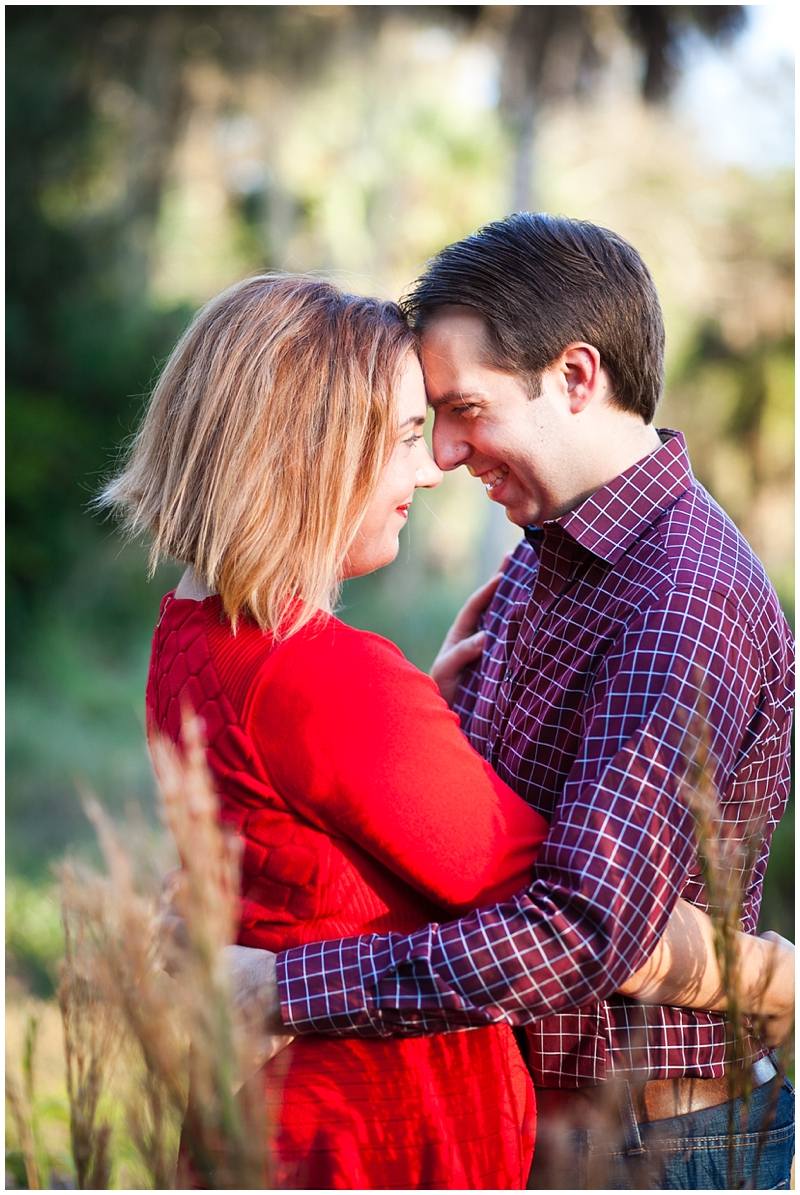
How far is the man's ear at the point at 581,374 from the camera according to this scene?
2.04m

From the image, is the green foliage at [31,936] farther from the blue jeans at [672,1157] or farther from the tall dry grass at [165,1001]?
the tall dry grass at [165,1001]

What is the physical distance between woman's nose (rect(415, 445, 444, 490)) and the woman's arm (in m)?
0.92

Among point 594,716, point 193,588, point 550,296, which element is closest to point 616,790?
point 594,716

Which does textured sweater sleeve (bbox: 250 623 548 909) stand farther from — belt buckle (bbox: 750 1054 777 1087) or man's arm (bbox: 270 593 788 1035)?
belt buckle (bbox: 750 1054 777 1087)

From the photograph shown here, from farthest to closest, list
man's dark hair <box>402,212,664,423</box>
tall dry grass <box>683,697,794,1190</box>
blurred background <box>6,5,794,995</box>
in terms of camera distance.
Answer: blurred background <box>6,5,794,995</box> < man's dark hair <box>402,212,664,423</box> < tall dry grass <box>683,697,794,1190</box>

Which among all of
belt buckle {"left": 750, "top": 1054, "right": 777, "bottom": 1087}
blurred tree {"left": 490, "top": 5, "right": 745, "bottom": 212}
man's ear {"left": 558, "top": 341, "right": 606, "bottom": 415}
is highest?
blurred tree {"left": 490, "top": 5, "right": 745, "bottom": 212}

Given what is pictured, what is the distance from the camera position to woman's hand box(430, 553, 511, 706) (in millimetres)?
2602

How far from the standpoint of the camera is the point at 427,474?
197cm

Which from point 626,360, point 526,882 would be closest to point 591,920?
point 526,882

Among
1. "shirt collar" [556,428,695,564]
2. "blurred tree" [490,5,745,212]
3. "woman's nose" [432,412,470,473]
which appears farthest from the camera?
"blurred tree" [490,5,745,212]

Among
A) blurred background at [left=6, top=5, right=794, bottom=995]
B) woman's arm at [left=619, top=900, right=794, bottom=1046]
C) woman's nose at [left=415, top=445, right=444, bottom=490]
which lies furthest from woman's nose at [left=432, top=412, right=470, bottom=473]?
blurred background at [left=6, top=5, right=794, bottom=995]

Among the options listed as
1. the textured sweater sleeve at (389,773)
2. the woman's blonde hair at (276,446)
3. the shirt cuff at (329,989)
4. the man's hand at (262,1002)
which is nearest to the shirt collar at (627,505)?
the woman's blonde hair at (276,446)

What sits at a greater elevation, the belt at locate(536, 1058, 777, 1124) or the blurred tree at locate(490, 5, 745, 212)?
the blurred tree at locate(490, 5, 745, 212)

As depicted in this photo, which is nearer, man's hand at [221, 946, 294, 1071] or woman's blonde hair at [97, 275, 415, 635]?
man's hand at [221, 946, 294, 1071]
